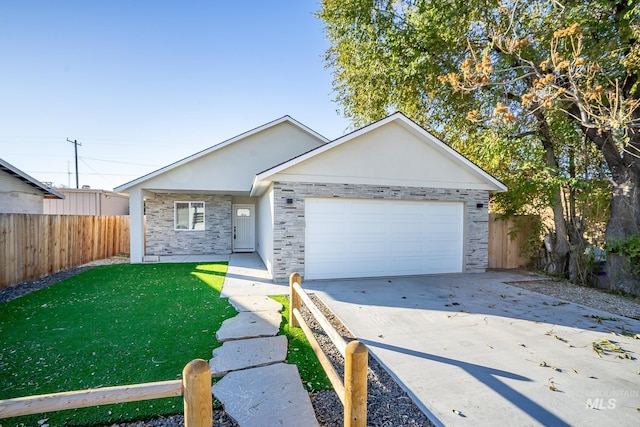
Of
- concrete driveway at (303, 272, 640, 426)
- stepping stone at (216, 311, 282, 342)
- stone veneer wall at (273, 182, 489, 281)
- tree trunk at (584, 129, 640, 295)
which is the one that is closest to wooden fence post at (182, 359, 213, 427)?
concrete driveway at (303, 272, 640, 426)

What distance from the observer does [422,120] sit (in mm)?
12039

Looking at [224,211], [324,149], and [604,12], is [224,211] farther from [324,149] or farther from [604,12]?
[604,12]

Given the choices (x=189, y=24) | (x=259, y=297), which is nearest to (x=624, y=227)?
(x=259, y=297)

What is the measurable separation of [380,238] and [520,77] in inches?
206

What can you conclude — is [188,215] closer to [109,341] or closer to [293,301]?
[109,341]

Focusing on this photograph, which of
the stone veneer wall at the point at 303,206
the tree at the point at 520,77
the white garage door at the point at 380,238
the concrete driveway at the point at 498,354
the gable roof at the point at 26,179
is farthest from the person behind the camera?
the gable roof at the point at 26,179

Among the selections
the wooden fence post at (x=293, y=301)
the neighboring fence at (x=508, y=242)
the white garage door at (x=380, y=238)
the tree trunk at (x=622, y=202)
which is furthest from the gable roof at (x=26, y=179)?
the tree trunk at (x=622, y=202)

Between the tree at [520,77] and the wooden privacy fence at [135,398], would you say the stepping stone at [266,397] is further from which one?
the tree at [520,77]

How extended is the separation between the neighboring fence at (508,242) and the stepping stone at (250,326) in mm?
9033

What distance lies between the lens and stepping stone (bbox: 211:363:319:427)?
8.88ft

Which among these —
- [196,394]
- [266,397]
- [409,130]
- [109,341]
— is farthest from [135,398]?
[409,130]

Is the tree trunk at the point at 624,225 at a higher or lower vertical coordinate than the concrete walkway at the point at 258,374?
higher

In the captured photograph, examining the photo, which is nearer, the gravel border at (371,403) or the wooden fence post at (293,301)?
the gravel border at (371,403)

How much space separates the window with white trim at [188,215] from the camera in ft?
43.7
